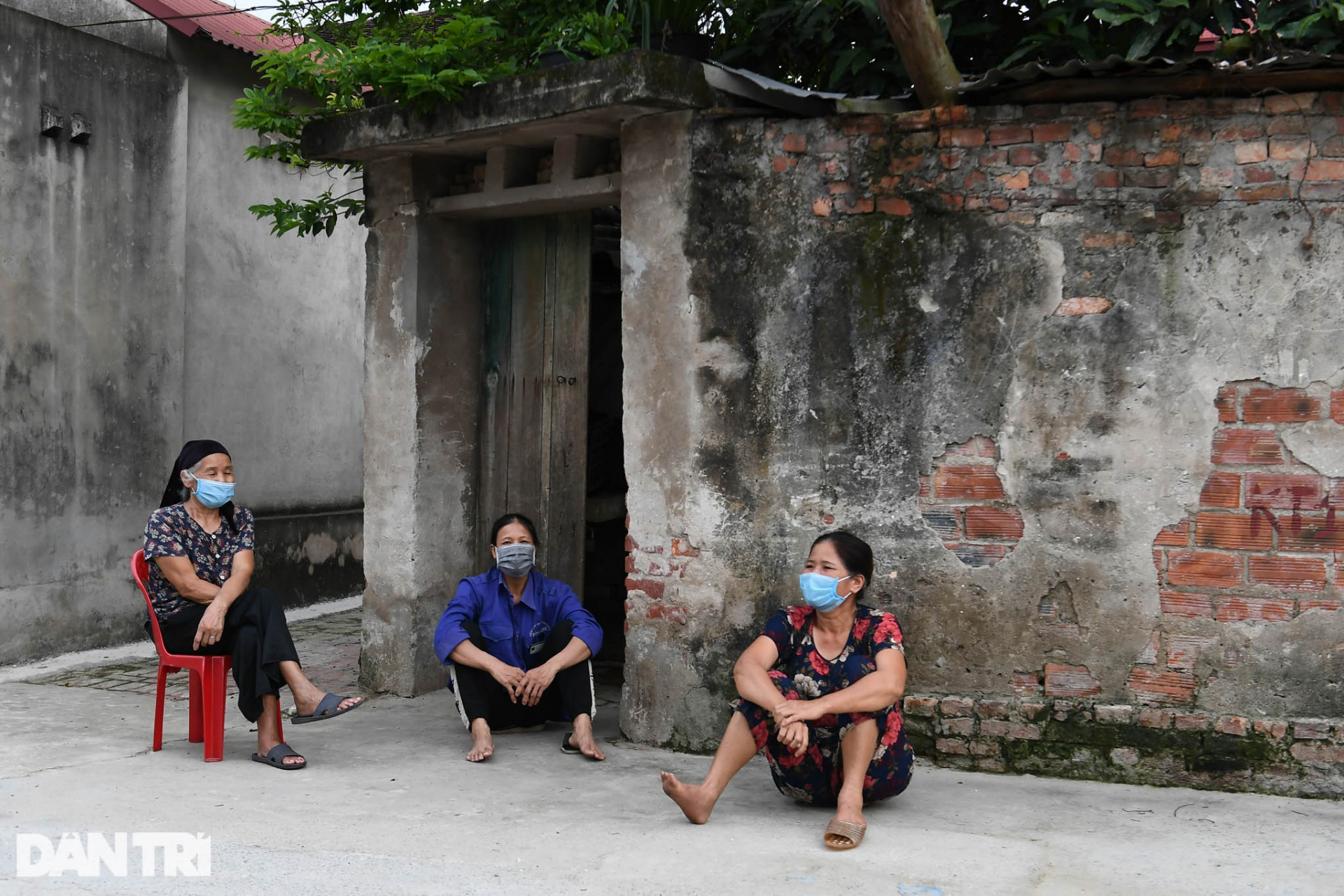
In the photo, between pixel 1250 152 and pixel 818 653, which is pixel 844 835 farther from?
pixel 1250 152

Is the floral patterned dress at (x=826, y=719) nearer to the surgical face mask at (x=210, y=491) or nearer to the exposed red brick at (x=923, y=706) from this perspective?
the exposed red brick at (x=923, y=706)

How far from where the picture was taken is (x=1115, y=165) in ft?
15.8

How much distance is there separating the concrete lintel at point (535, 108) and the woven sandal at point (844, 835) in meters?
2.97

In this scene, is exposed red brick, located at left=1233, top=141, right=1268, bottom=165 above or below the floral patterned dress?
above

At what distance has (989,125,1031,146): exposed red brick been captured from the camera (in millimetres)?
4934

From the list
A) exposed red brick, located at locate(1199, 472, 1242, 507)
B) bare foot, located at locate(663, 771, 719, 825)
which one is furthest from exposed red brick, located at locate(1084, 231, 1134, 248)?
bare foot, located at locate(663, 771, 719, 825)

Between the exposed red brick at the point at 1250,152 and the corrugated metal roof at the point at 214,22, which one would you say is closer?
the exposed red brick at the point at 1250,152

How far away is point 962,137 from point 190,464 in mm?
3527

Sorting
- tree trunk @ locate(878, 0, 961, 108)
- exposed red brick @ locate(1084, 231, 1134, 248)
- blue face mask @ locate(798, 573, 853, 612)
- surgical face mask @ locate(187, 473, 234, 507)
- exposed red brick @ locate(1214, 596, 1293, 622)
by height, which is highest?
tree trunk @ locate(878, 0, 961, 108)

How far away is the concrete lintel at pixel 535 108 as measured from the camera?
5.21 metres

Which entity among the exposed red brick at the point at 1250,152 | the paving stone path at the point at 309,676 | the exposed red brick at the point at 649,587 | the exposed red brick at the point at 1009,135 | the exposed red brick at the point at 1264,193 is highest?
the exposed red brick at the point at 1009,135

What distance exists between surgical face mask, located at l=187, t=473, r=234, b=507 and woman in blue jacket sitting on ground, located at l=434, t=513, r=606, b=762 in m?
1.08

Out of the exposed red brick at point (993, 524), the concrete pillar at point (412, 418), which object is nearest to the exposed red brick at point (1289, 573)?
the exposed red brick at point (993, 524)

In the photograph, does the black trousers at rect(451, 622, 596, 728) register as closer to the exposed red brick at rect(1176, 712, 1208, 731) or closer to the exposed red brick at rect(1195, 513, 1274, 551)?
the exposed red brick at rect(1176, 712, 1208, 731)
